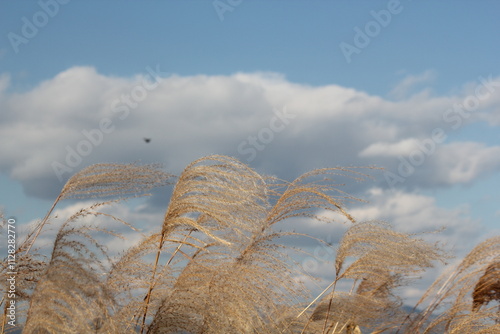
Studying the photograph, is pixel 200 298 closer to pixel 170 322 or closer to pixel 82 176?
pixel 170 322

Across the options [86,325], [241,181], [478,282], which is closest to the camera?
[86,325]

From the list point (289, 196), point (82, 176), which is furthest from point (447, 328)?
point (82, 176)

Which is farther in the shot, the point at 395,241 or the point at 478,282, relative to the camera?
the point at 478,282

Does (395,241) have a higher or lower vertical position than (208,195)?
lower

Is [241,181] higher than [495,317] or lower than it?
higher

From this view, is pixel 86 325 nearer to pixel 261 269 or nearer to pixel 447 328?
pixel 261 269

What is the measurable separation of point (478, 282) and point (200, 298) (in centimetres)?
335

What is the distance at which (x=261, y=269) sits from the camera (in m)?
4.06

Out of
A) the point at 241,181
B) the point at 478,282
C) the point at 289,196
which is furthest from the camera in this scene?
the point at 478,282

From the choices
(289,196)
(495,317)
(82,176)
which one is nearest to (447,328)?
(495,317)

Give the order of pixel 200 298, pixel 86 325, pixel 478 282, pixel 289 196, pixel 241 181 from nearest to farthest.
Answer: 1. pixel 86 325
2. pixel 200 298
3. pixel 241 181
4. pixel 289 196
5. pixel 478 282

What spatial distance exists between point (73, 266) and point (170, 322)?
711 mm

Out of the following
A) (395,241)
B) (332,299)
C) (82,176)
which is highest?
(82,176)

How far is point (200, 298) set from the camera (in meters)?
3.75
